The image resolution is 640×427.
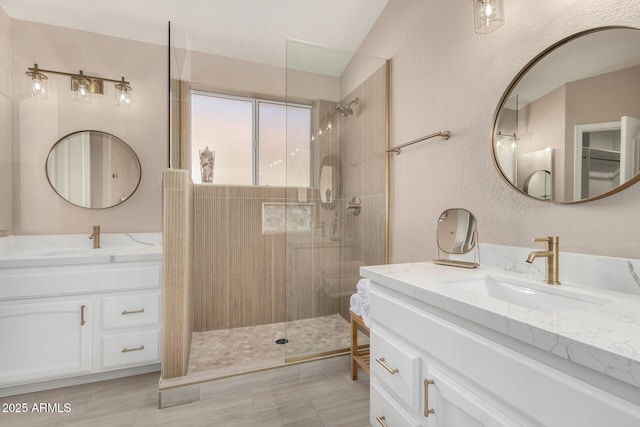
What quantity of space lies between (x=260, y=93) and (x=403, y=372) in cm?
272

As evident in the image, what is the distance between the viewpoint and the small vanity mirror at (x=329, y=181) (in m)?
2.24

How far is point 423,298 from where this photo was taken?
1.01m

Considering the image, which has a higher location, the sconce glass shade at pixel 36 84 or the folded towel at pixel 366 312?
the sconce glass shade at pixel 36 84

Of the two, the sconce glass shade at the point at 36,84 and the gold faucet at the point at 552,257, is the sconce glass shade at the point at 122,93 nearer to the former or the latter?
the sconce glass shade at the point at 36,84

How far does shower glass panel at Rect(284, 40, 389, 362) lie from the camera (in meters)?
2.21

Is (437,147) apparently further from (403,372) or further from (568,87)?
(403,372)

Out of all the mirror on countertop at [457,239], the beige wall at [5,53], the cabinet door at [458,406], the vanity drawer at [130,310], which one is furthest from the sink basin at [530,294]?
the beige wall at [5,53]

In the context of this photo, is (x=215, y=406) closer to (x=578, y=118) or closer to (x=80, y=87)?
(x=578, y=118)

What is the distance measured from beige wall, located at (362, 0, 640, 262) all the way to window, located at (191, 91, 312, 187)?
1.16 metres

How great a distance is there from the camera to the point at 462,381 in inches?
34.5

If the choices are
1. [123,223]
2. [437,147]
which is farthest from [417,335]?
[123,223]

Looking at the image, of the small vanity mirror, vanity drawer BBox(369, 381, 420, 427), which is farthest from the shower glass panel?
vanity drawer BBox(369, 381, 420, 427)

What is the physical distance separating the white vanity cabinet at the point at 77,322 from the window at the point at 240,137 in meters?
1.14

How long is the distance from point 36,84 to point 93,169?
70 cm
